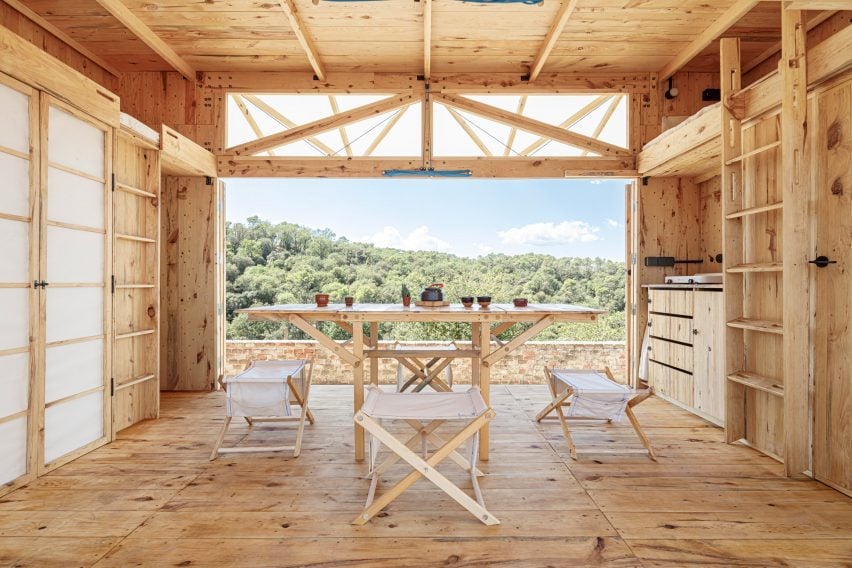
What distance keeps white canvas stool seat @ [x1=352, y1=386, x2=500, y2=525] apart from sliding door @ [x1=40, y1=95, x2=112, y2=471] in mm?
1996

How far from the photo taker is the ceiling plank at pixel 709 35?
384 cm

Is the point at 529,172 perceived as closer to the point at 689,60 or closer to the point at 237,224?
the point at 689,60

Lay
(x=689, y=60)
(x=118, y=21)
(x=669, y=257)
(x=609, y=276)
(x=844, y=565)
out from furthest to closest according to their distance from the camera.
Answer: (x=609, y=276), (x=669, y=257), (x=689, y=60), (x=118, y=21), (x=844, y=565)

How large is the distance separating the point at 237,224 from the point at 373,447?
984 centimetres

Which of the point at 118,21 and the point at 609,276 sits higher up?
the point at 118,21

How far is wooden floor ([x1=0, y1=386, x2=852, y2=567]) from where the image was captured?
1.97 meters

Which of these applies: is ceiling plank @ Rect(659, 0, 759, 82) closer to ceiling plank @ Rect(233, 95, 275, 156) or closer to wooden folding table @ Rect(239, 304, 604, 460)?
wooden folding table @ Rect(239, 304, 604, 460)

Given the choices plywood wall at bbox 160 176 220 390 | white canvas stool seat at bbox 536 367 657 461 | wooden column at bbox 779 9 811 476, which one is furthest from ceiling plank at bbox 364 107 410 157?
wooden column at bbox 779 9 811 476

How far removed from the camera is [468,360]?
20.6ft

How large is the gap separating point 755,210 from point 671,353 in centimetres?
181

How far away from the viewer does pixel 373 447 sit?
2480 millimetres

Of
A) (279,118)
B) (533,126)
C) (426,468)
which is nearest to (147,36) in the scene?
(279,118)

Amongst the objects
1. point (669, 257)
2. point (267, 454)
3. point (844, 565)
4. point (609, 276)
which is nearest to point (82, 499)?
point (267, 454)

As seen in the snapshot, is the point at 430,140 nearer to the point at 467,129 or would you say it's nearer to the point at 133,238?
the point at 467,129
